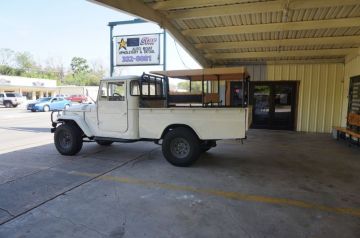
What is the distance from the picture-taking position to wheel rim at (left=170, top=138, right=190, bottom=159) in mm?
5637

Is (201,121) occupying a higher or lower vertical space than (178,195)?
higher

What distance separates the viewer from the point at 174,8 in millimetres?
6078

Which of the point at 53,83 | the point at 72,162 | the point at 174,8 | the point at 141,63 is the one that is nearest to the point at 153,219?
the point at 72,162

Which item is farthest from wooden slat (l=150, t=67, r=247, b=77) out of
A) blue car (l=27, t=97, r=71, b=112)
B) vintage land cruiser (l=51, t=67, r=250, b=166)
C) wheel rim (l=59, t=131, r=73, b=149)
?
blue car (l=27, t=97, r=71, b=112)

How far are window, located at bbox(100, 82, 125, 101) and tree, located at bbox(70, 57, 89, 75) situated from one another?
68408 mm

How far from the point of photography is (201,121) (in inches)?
214

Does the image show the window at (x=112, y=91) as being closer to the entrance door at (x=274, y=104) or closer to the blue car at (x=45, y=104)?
the entrance door at (x=274, y=104)

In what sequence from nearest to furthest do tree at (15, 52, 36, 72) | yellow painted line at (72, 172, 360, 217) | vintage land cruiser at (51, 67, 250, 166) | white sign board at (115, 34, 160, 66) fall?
yellow painted line at (72, 172, 360, 217), vintage land cruiser at (51, 67, 250, 166), white sign board at (115, 34, 160, 66), tree at (15, 52, 36, 72)

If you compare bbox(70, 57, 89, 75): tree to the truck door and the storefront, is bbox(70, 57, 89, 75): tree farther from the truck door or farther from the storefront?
the truck door

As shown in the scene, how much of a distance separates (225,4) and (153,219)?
16.3 feet

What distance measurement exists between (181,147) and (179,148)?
0.18 feet

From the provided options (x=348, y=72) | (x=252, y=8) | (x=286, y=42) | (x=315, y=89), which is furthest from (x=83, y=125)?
(x=315, y=89)

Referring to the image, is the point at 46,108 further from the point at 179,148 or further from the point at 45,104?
the point at 179,148

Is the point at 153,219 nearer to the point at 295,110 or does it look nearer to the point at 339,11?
the point at 339,11
